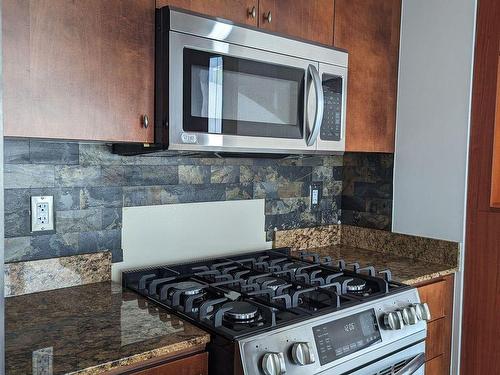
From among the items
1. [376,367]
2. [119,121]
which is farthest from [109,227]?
[376,367]

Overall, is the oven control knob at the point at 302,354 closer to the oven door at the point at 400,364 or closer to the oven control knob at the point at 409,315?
the oven door at the point at 400,364

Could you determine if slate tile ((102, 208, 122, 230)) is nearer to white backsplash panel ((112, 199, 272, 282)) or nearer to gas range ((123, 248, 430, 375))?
white backsplash panel ((112, 199, 272, 282))

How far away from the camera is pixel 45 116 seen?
1.28 metres

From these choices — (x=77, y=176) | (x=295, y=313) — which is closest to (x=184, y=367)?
(x=295, y=313)

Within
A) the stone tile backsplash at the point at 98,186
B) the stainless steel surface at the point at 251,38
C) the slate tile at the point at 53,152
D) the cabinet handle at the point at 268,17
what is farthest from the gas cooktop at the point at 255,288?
the cabinet handle at the point at 268,17

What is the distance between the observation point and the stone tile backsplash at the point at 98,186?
1550 mm

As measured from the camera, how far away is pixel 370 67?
84.4 inches

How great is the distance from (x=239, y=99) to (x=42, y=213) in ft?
2.53

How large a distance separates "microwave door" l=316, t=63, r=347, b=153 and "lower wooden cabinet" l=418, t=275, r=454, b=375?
2.27ft

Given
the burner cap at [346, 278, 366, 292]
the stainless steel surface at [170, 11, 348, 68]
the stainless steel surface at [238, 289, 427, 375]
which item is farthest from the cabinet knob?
the burner cap at [346, 278, 366, 292]

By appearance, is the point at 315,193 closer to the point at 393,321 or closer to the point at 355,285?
the point at 355,285

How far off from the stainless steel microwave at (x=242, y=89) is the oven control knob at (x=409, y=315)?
0.68m

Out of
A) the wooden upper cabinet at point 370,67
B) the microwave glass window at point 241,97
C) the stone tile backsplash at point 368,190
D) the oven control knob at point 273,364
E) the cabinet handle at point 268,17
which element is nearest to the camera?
the oven control knob at point 273,364

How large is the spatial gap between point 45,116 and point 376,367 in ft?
4.16
